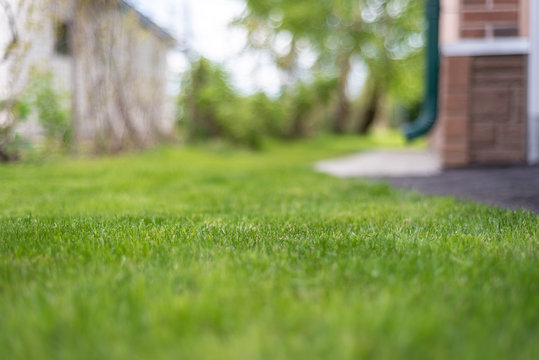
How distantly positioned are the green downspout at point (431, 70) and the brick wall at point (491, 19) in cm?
34

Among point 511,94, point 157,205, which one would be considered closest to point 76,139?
point 157,205

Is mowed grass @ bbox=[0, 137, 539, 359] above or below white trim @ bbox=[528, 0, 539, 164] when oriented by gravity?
below

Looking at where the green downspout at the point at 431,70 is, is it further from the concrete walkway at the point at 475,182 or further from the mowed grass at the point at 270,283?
the mowed grass at the point at 270,283

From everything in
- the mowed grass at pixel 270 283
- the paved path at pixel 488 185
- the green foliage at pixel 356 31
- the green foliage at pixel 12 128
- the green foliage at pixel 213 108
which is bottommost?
the mowed grass at pixel 270 283

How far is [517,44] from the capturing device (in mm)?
5887

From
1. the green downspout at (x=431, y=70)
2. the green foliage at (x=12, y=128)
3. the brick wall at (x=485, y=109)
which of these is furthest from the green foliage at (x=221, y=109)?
the brick wall at (x=485, y=109)

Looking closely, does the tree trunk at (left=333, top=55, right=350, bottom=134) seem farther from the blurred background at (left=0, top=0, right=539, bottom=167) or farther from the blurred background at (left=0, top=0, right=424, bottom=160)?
the blurred background at (left=0, top=0, right=539, bottom=167)

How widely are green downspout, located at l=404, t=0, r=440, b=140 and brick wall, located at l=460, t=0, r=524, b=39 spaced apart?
1.11 feet

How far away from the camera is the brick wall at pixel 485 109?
5.94m

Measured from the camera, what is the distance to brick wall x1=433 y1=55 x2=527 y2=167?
19.5ft

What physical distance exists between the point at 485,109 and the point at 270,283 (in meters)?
5.17

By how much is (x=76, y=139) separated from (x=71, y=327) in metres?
7.40

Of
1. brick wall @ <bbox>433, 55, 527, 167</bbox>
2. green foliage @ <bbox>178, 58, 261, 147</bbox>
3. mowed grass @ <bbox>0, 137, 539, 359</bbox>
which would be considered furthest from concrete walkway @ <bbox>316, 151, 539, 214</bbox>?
green foliage @ <bbox>178, 58, 261, 147</bbox>

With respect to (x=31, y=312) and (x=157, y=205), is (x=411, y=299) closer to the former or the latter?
(x=31, y=312)
